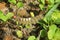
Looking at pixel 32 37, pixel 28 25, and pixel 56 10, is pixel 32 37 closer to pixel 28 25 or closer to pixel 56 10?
pixel 28 25

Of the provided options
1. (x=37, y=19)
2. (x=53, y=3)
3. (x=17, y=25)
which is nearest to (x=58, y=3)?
(x=53, y=3)

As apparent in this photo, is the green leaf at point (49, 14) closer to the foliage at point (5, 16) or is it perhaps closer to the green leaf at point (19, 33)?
the green leaf at point (19, 33)

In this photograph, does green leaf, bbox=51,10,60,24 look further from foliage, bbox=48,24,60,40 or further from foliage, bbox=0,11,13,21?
foliage, bbox=0,11,13,21

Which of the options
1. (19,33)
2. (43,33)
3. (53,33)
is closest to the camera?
(53,33)

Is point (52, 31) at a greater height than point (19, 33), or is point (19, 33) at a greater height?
point (52, 31)

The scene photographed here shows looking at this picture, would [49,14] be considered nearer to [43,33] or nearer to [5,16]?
[43,33]

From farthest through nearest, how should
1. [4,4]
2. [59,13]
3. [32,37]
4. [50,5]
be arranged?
[4,4] → [50,5] → [59,13] → [32,37]

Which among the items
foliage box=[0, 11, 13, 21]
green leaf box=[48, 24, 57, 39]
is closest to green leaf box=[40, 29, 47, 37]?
green leaf box=[48, 24, 57, 39]

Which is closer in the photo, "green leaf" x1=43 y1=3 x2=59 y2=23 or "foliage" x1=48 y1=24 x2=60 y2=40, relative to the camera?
"foliage" x1=48 y1=24 x2=60 y2=40

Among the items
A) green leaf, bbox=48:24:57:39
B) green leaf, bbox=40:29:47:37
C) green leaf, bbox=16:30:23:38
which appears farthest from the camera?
green leaf, bbox=16:30:23:38

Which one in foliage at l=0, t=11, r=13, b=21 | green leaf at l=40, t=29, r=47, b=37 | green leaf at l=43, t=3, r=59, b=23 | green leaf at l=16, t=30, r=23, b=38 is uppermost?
green leaf at l=43, t=3, r=59, b=23

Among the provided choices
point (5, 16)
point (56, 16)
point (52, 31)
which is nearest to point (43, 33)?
point (52, 31)
